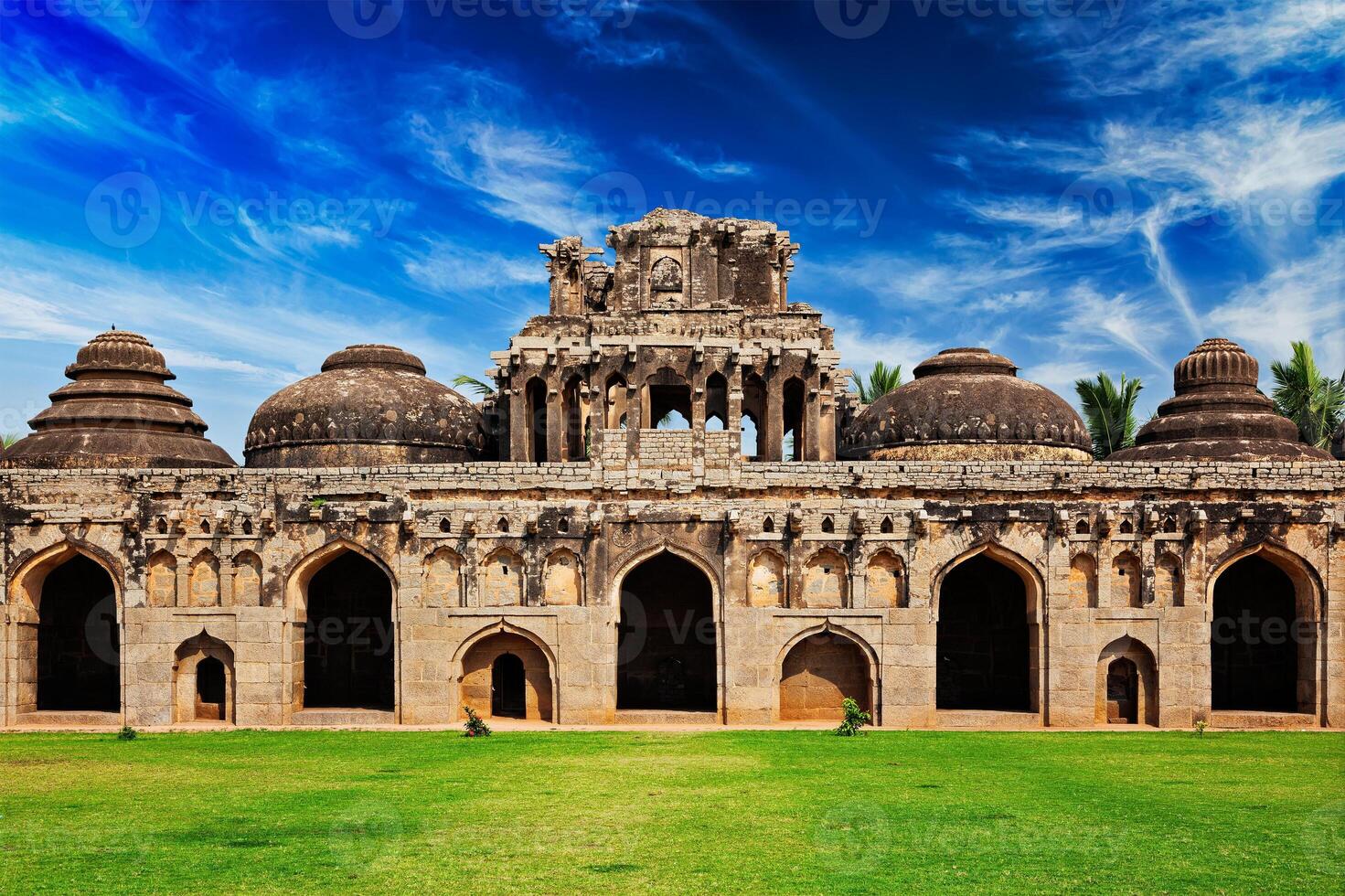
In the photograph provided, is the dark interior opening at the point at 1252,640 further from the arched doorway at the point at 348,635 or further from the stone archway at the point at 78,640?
the stone archway at the point at 78,640

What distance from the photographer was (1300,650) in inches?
974

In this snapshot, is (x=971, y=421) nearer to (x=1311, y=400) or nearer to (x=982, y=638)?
(x=982, y=638)

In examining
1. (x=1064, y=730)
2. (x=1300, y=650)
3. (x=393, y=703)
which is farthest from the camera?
(x=393, y=703)

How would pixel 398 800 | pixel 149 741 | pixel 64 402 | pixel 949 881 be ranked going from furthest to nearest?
1. pixel 64 402
2. pixel 149 741
3. pixel 398 800
4. pixel 949 881

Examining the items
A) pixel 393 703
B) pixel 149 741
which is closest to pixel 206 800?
pixel 149 741

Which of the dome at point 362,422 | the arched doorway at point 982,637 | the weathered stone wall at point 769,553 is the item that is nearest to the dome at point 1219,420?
the weathered stone wall at point 769,553

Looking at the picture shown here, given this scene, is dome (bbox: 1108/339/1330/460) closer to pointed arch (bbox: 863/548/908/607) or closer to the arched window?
pointed arch (bbox: 863/548/908/607)

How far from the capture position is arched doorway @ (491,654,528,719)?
25.3 metres

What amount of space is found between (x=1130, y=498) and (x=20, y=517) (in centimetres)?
2362

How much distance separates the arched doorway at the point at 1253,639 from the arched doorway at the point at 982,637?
4300mm

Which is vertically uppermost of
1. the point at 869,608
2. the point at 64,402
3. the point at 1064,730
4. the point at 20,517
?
the point at 64,402

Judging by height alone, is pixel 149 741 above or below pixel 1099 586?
below

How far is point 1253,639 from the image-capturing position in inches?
1041

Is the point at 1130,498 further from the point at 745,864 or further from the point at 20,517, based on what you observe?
the point at 20,517
